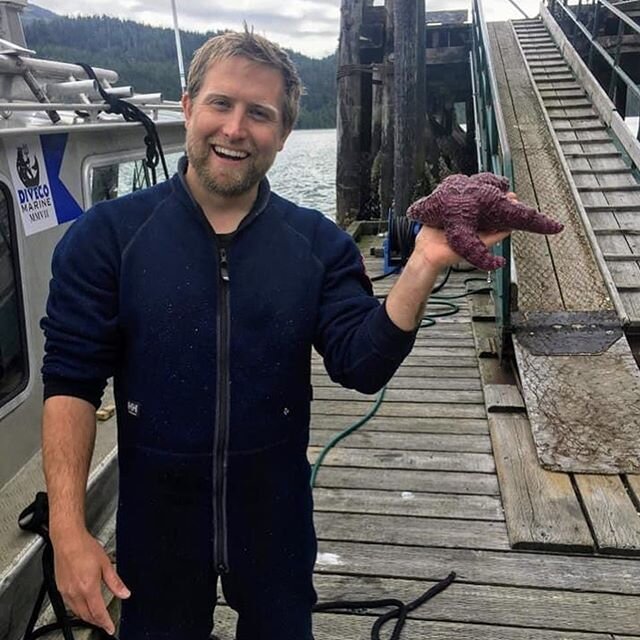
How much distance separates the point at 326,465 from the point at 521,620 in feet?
4.42

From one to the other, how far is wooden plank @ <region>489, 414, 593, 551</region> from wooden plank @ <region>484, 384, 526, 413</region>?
0.22 m

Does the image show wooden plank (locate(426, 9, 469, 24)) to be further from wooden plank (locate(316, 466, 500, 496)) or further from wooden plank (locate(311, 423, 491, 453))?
wooden plank (locate(316, 466, 500, 496))

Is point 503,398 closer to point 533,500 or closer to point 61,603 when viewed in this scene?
point 533,500

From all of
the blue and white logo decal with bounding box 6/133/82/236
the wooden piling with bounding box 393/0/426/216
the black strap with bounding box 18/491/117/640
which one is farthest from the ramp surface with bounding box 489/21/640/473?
the blue and white logo decal with bounding box 6/133/82/236

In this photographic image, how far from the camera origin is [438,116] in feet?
37.5

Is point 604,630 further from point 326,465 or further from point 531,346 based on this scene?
point 531,346

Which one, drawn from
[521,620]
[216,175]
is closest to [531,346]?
[521,620]

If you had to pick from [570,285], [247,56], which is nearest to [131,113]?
[247,56]

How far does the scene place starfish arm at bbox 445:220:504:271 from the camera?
4.68ft

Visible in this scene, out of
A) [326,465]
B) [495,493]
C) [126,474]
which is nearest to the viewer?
[126,474]

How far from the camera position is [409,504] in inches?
124

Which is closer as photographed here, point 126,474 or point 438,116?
point 126,474

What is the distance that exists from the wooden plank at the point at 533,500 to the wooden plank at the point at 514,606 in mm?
262

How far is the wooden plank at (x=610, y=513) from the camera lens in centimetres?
271
